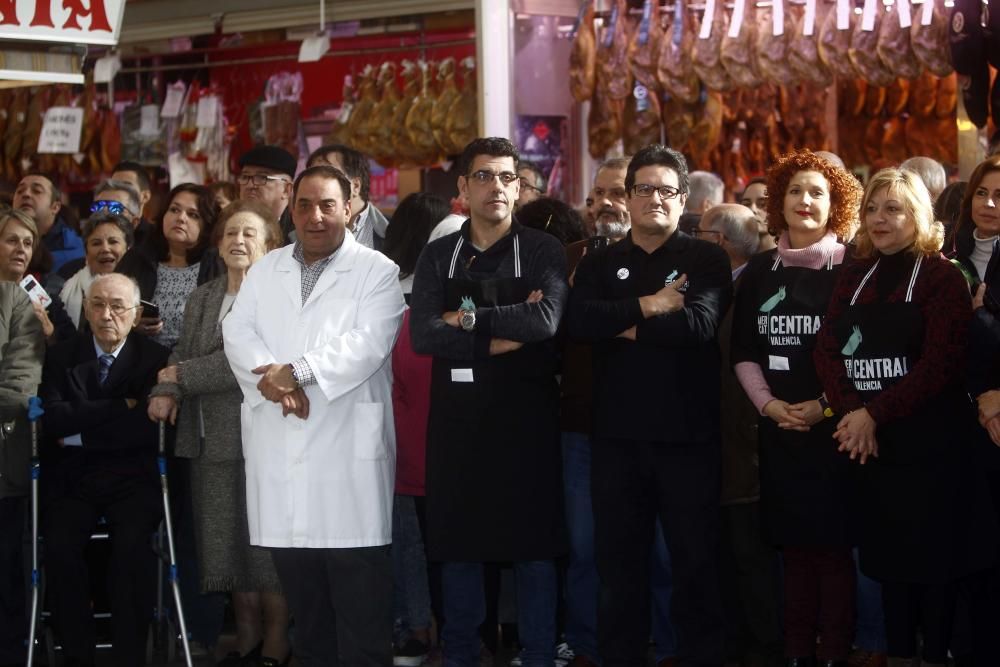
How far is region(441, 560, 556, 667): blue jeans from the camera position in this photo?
5.21 meters

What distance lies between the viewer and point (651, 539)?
5180mm

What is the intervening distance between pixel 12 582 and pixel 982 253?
4117 mm

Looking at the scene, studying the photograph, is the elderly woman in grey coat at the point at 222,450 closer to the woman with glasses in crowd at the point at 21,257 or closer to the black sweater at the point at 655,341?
the woman with glasses in crowd at the point at 21,257

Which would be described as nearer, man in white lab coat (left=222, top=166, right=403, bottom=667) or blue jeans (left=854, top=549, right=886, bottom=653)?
man in white lab coat (left=222, top=166, right=403, bottom=667)

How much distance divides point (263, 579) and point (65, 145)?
206 inches

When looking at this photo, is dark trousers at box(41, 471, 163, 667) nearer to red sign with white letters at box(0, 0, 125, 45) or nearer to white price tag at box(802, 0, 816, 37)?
red sign with white letters at box(0, 0, 125, 45)

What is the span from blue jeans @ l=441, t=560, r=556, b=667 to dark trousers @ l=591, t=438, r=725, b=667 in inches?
8.2

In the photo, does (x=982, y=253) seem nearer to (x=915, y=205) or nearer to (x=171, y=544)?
(x=915, y=205)

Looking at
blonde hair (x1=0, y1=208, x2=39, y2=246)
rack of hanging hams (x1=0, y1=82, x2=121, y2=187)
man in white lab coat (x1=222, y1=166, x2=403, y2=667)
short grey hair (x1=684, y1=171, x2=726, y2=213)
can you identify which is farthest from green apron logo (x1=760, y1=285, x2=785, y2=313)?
rack of hanging hams (x1=0, y1=82, x2=121, y2=187)

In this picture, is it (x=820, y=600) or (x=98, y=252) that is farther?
(x=98, y=252)

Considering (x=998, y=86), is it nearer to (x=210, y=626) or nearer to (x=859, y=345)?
(x=859, y=345)

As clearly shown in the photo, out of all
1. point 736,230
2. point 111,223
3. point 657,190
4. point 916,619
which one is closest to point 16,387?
point 111,223

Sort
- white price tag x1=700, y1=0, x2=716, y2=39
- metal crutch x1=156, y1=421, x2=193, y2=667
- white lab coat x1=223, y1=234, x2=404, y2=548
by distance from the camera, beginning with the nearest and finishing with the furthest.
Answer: white lab coat x1=223, y1=234, x2=404, y2=548 < metal crutch x1=156, y1=421, x2=193, y2=667 < white price tag x1=700, y1=0, x2=716, y2=39

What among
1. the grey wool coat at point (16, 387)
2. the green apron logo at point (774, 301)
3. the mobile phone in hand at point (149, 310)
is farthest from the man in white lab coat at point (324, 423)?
the green apron logo at point (774, 301)
